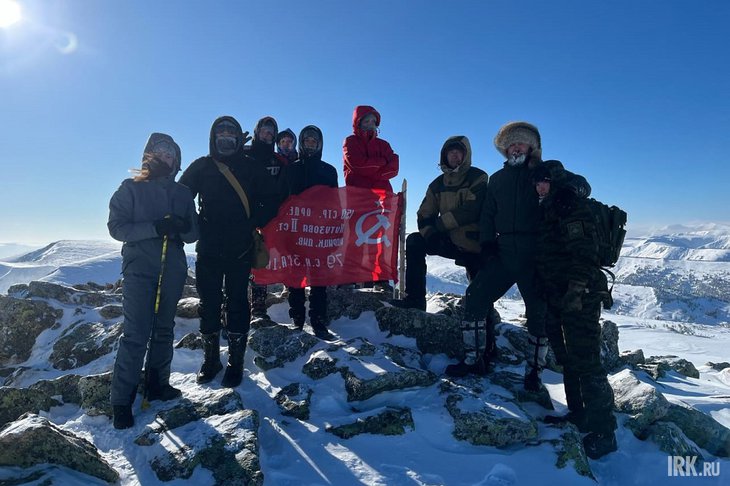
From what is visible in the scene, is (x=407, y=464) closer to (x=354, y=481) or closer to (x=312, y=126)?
(x=354, y=481)

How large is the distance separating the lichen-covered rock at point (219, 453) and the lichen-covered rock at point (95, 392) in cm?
179

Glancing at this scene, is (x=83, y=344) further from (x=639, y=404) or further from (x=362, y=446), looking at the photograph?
(x=639, y=404)

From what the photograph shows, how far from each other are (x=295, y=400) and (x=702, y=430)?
590cm

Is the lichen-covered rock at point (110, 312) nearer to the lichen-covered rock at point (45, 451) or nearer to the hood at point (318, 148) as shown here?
the hood at point (318, 148)

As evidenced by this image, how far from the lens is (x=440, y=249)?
7.45m

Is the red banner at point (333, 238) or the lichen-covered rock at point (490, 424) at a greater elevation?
the red banner at point (333, 238)

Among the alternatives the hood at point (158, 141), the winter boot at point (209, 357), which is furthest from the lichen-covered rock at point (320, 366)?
the hood at point (158, 141)

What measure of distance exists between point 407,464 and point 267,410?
226cm

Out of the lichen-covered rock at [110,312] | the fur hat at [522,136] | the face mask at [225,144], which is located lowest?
the lichen-covered rock at [110,312]

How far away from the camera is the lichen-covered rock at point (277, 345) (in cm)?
694

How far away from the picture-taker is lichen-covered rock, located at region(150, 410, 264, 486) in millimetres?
4031

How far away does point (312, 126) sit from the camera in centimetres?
833

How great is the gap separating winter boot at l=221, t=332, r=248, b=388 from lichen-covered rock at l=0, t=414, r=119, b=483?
7.20ft
